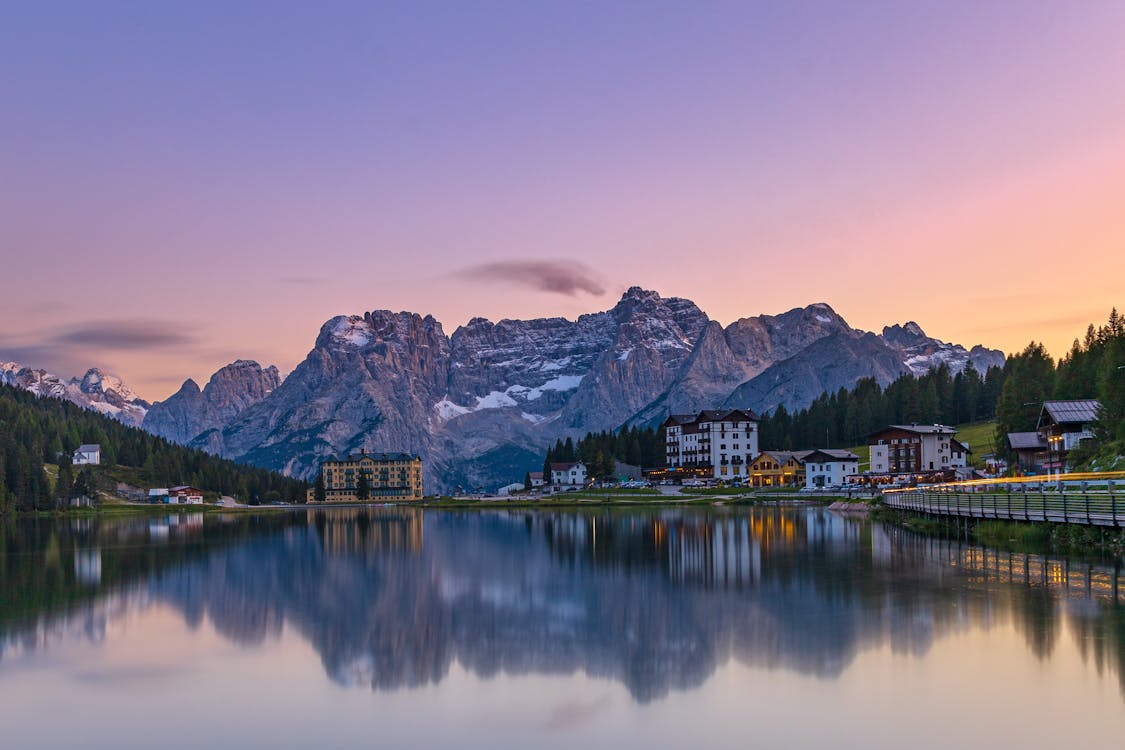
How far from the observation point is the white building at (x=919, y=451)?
190 meters

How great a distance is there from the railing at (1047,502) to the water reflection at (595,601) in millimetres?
4179

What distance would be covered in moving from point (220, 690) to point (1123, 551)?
43.0 meters

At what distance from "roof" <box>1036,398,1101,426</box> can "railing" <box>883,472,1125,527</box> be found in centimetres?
2775

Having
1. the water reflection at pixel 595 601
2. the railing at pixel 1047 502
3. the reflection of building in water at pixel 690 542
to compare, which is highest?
the railing at pixel 1047 502

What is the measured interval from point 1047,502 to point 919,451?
13551 cm

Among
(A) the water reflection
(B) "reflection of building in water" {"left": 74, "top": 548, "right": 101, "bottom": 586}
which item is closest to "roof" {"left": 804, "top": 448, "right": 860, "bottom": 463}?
(A) the water reflection

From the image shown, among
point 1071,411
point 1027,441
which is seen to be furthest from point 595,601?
point 1027,441

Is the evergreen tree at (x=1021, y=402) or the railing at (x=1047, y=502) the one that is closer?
the railing at (x=1047, y=502)

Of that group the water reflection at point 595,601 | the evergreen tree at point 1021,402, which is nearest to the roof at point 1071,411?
the evergreen tree at point 1021,402

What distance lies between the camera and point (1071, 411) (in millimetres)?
120500

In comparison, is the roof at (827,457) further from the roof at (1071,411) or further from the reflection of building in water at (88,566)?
the reflection of building in water at (88,566)

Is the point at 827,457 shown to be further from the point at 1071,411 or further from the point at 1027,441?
the point at 1071,411

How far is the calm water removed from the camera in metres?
22.6

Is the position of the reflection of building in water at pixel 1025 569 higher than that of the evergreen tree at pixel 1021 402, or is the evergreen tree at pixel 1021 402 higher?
the evergreen tree at pixel 1021 402
